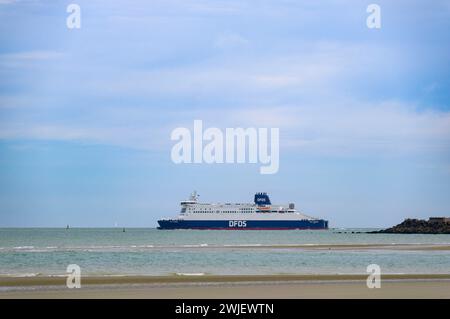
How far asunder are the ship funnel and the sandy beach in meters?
128

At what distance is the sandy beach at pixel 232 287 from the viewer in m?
25.4

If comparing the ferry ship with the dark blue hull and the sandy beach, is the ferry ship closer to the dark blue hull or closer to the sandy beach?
the dark blue hull

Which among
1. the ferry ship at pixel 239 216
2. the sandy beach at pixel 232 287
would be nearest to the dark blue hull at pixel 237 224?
the ferry ship at pixel 239 216

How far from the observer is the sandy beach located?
25.4 m

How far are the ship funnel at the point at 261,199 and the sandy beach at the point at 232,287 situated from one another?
128 m

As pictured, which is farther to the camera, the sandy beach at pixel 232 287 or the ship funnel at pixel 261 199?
the ship funnel at pixel 261 199

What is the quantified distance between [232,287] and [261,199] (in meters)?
133

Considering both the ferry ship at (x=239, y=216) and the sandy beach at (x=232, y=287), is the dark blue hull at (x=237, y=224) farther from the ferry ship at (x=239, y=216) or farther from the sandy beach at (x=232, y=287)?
the sandy beach at (x=232, y=287)

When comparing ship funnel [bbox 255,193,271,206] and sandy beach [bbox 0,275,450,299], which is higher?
ship funnel [bbox 255,193,271,206]

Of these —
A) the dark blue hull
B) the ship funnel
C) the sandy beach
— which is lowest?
the sandy beach

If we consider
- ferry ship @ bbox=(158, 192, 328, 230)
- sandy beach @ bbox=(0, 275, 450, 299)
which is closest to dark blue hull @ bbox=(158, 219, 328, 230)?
ferry ship @ bbox=(158, 192, 328, 230)

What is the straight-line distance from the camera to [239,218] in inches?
6196
